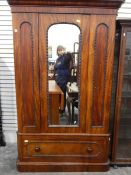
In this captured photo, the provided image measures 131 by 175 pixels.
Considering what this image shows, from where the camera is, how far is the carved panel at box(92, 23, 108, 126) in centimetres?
245

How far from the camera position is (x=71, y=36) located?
2469mm

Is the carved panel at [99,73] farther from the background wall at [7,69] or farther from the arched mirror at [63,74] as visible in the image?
the background wall at [7,69]

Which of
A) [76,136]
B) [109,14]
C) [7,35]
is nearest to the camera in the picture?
[109,14]

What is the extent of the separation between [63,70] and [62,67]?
0.04 m

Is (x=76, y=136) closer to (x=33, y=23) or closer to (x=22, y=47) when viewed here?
(x=22, y=47)

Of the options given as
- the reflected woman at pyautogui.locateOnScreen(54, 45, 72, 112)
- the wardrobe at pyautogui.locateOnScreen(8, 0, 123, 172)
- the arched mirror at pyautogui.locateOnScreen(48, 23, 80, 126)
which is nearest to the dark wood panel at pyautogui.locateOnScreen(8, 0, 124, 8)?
the wardrobe at pyautogui.locateOnScreen(8, 0, 123, 172)

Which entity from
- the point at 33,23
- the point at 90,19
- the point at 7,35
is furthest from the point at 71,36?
the point at 7,35

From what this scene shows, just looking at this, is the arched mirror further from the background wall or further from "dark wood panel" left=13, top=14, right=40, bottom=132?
the background wall

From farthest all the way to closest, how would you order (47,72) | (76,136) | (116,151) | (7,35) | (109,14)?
(7,35), (116,151), (76,136), (47,72), (109,14)

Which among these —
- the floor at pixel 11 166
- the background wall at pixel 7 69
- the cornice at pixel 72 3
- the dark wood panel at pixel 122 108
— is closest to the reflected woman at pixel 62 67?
the cornice at pixel 72 3

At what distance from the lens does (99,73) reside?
2.57 meters

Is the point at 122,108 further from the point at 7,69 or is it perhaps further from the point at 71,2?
the point at 7,69

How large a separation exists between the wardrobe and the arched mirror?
0.4 inches

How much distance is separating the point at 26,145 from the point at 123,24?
182 centimetres
